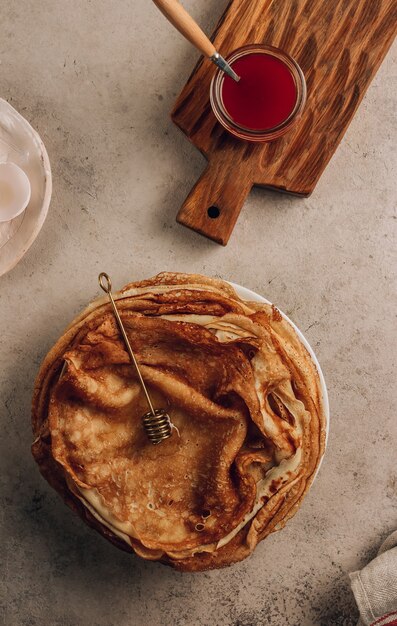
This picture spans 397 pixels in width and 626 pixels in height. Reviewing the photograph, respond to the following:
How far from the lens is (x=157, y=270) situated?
3066 mm

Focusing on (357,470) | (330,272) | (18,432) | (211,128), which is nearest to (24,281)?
(18,432)

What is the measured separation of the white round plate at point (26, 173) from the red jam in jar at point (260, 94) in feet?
2.45

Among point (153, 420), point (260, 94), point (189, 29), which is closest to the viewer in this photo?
point (153, 420)

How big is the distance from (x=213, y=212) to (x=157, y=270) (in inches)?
13.7

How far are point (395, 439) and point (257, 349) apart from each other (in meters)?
0.99

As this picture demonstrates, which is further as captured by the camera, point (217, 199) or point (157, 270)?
point (157, 270)

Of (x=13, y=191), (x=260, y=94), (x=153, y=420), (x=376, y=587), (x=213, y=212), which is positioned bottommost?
(x=376, y=587)

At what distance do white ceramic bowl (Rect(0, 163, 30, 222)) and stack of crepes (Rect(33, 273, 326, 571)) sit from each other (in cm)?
62

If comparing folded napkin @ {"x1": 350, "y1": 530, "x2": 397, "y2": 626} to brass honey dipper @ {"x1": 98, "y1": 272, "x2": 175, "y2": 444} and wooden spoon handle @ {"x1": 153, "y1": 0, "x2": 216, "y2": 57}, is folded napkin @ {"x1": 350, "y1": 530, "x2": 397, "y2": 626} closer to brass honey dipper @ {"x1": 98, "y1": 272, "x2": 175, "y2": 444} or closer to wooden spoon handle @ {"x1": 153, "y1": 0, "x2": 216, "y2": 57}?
brass honey dipper @ {"x1": 98, "y1": 272, "x2": 175, "y2": 444}

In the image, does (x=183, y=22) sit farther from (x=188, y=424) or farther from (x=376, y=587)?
(x=376, y=587)

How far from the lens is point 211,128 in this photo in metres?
2.94

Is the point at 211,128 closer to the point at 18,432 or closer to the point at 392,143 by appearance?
the point at 392,143

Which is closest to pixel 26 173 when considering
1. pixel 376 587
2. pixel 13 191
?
pixel 13 191

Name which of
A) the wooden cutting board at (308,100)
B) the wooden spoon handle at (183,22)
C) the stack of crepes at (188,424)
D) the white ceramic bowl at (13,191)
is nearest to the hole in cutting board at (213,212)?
the wooden cutting board at (308,100)
